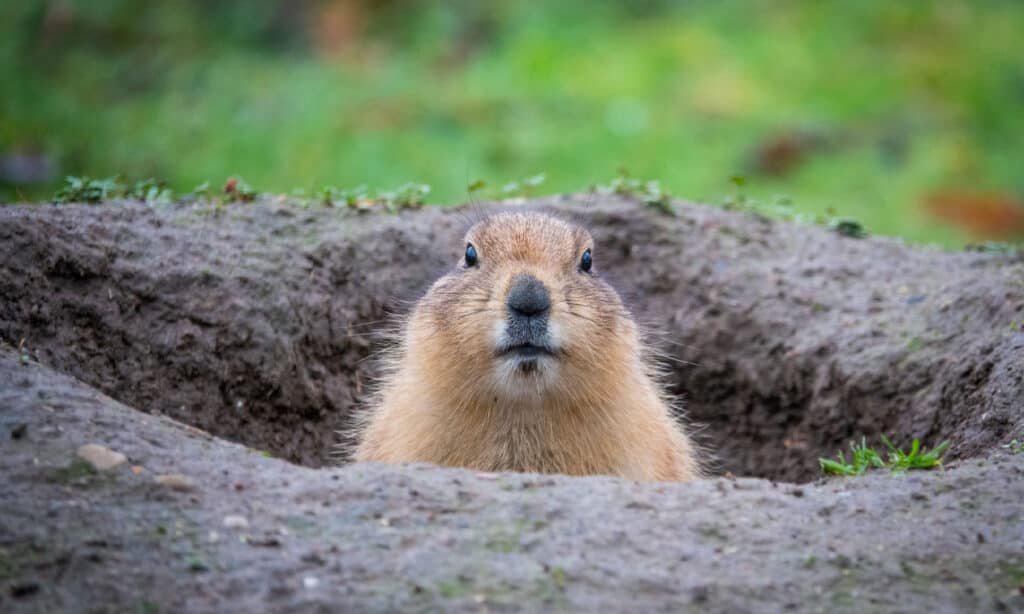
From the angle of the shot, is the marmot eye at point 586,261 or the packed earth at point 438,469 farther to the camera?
the marmot eye at point 586,261

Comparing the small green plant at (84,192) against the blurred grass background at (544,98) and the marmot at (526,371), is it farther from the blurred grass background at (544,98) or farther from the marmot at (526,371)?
the blurred grass background at (544,98)

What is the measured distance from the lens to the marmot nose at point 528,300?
5.13m

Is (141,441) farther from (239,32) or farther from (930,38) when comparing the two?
(930,38)

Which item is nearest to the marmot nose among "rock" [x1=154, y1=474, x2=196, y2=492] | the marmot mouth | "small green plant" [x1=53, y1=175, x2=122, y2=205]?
the marmot mouth

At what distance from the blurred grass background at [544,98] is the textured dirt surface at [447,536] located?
7.31 metres

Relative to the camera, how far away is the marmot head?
17.1ft

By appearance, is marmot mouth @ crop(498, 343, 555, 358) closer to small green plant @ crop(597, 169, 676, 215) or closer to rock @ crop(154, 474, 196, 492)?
rock @ crop(154, 474, 196, 492)

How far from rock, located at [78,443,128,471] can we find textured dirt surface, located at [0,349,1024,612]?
0.11 feet

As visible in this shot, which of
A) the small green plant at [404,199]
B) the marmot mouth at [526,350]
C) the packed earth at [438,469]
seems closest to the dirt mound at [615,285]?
the packed earth at [438,469]

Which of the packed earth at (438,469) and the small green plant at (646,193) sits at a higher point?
the small green plant at (646,193)

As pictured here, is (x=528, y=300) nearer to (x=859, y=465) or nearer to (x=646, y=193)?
(x=859, y=465)

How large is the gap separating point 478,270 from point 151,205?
2.15m

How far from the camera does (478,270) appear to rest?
19.1 feet

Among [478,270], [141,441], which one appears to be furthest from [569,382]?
[141,441]
